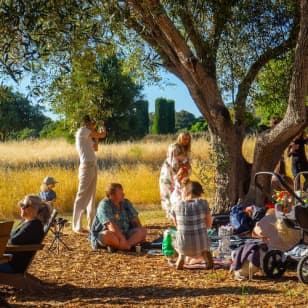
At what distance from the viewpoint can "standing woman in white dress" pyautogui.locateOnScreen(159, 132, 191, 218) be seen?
11469 mm

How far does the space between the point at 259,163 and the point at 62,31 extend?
4.99 metres

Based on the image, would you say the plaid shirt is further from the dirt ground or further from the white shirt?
the white shirt

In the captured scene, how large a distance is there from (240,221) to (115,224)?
184 cm

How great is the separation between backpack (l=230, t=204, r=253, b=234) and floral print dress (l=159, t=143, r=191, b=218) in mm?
1423

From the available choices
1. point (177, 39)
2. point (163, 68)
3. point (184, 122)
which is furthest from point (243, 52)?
point (184, 122)

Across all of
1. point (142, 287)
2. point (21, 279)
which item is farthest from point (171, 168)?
point (21, 279)

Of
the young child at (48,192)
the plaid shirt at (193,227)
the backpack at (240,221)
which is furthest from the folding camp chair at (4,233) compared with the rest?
the backpack at (240,221)

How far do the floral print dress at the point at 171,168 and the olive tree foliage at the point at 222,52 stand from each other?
100 centimetres

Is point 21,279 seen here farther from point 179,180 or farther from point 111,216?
point 179,180

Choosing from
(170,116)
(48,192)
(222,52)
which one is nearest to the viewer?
(48,192)

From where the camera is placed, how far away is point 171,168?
1167cm

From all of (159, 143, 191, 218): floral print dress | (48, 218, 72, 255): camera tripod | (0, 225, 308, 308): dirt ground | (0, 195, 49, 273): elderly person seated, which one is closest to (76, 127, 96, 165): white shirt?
(159, 143, 191, 218): floral print dress

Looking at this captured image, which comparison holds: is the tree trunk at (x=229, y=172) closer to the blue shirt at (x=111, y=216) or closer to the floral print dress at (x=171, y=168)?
the floral print dress at (x=171, y=168)

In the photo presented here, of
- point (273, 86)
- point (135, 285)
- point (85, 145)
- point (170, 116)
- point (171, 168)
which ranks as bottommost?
point (135, 285)
